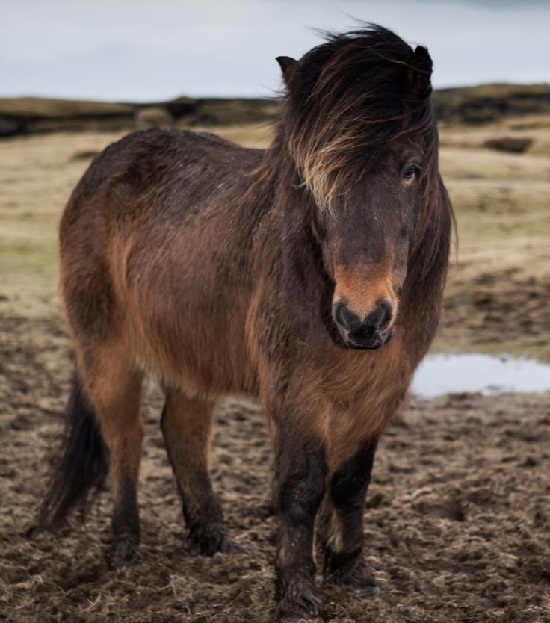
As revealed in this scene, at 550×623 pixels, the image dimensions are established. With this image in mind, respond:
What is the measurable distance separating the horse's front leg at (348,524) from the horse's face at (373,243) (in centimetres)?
84

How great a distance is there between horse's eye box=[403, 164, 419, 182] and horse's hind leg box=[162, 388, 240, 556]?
1.81m

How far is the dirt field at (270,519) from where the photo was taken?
3.80m

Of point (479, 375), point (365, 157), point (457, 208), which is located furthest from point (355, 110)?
point (457, 208)

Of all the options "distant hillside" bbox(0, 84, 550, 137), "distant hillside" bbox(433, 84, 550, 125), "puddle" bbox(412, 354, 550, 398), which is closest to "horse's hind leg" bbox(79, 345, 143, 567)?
"puddle" bbox(412, 354, 550, 398)

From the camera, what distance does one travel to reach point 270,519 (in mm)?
4812

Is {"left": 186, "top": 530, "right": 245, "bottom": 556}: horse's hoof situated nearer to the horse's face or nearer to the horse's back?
the horse's back

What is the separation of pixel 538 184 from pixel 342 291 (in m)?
23.6

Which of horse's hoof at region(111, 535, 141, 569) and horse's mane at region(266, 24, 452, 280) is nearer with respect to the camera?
horse's mane at region(266, 24, 452, 280)

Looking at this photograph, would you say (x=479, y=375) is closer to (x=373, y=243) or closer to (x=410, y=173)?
(x=410, y=173)

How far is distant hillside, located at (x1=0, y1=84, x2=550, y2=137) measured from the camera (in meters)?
50.2

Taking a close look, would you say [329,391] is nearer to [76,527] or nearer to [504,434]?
[76,527]

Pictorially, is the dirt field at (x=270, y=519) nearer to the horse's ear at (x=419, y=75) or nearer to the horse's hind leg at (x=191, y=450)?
the horse's hind leg at (x=191, y=450)

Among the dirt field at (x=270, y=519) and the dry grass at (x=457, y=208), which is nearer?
the dirt field at (x=270, y=519)

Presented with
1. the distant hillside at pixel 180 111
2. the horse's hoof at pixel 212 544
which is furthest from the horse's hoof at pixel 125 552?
the distant hillside at pixel 180 111
